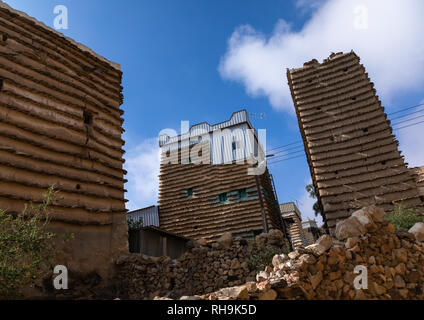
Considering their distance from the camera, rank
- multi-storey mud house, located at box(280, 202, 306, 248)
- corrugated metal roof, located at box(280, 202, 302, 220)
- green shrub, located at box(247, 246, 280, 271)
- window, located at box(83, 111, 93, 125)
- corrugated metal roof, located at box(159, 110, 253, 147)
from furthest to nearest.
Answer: corrugated metal roof, located at box(280, 202, 302, 220), multi-storey mud house, located at box(280, 202, 306, 248), corrugated metal roof, located at box(159, 110, 253, 147), window, located at box(83, 111, 93, 125), green shrub, located at box(247, 246, 280, 271)

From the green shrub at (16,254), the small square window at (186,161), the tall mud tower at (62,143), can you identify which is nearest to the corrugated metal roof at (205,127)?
the small square window at (186,161)

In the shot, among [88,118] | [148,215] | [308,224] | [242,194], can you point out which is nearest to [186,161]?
[148,215]

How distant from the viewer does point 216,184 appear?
59.8 ft

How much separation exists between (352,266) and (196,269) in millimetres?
5887

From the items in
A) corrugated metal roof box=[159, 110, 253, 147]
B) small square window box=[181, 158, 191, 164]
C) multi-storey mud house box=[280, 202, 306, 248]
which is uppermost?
corrugated metal roof box=[159, 110, 253, 147]

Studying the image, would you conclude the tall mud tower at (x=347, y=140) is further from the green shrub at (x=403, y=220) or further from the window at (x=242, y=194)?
the window at (x=242, y=194)

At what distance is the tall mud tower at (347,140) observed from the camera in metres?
12.1

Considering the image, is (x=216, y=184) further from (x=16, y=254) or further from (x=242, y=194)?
(x=16, y=254)

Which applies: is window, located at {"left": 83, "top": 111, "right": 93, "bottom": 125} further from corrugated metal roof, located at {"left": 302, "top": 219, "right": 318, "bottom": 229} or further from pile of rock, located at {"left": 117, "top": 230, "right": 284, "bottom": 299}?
corrugated metal roof, located at {"left": 302, "top": 219, "right": 318, "bottom": 229}

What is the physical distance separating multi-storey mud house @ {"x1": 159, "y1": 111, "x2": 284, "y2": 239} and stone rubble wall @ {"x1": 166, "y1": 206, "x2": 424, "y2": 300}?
33.8 feet

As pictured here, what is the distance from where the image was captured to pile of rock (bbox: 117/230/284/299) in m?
8.93

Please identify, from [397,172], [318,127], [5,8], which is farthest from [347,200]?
[5,8]

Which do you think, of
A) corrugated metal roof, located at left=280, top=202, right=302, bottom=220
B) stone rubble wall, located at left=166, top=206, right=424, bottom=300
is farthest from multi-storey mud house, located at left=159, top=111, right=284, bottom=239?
corrugated metal roof, located at left=280, top=202, right=302, bottom=220

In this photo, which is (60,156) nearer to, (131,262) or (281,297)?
(131,262)
